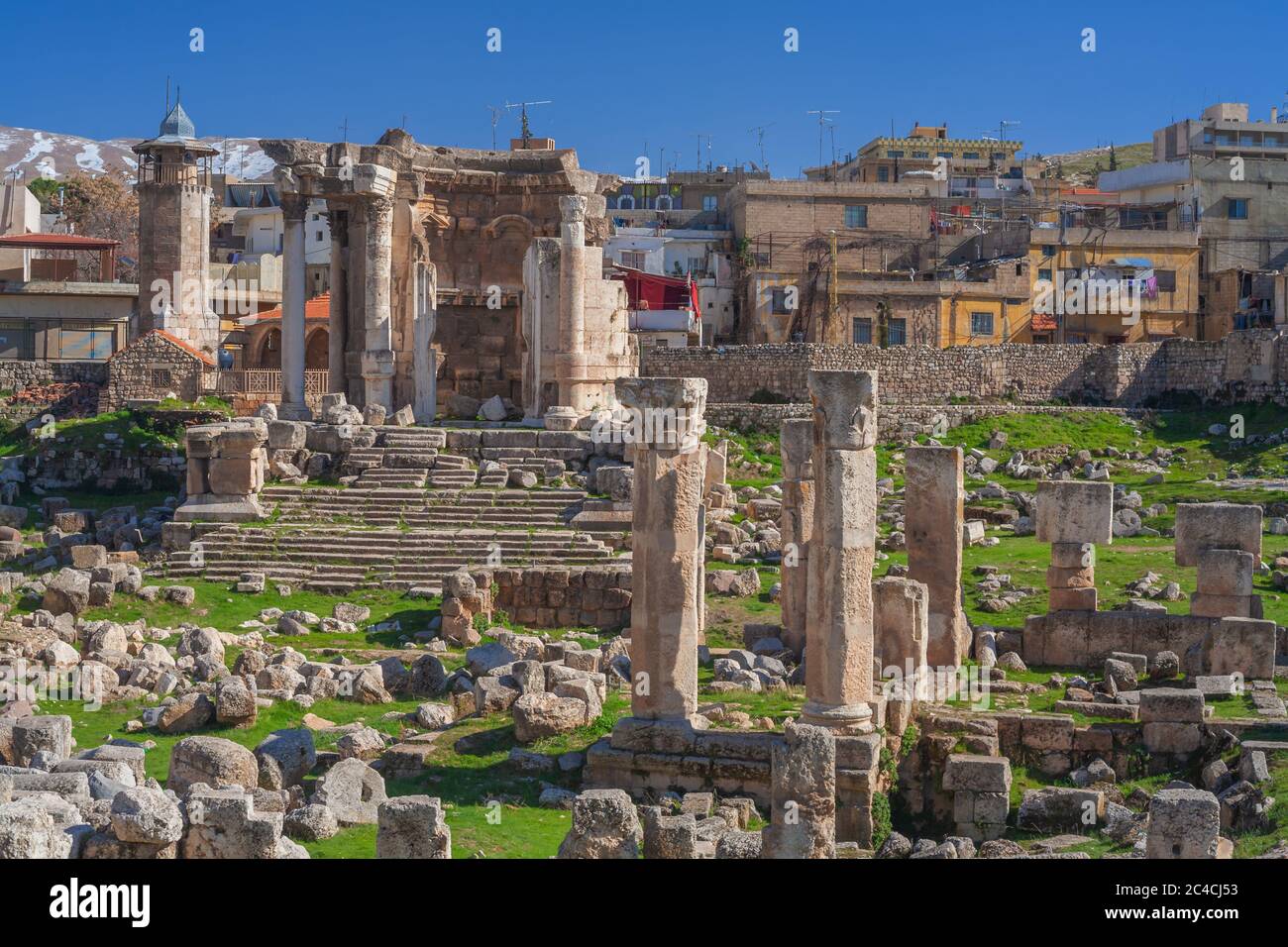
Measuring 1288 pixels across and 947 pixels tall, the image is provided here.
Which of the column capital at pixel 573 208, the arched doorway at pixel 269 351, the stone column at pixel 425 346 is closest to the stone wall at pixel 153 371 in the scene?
the arched doorway at pixel 269 351

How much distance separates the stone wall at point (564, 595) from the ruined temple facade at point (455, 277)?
7261 mm

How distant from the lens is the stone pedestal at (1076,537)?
72.4ft

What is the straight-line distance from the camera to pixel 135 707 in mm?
18562

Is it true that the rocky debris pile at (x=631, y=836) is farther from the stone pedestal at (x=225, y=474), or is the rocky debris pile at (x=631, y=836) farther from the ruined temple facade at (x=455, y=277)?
the ruined temple facade at (x=455, y=277)

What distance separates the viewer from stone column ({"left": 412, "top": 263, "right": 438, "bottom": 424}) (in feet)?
109

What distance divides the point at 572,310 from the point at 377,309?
11.8 feet

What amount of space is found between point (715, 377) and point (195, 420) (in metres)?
15.1

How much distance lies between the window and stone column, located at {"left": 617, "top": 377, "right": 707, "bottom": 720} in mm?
43931

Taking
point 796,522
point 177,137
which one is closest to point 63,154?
point 177,137

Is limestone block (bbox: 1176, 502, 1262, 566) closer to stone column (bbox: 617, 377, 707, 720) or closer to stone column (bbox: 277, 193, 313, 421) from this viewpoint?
stone column (bbox: 617, 377, 707, 720)
